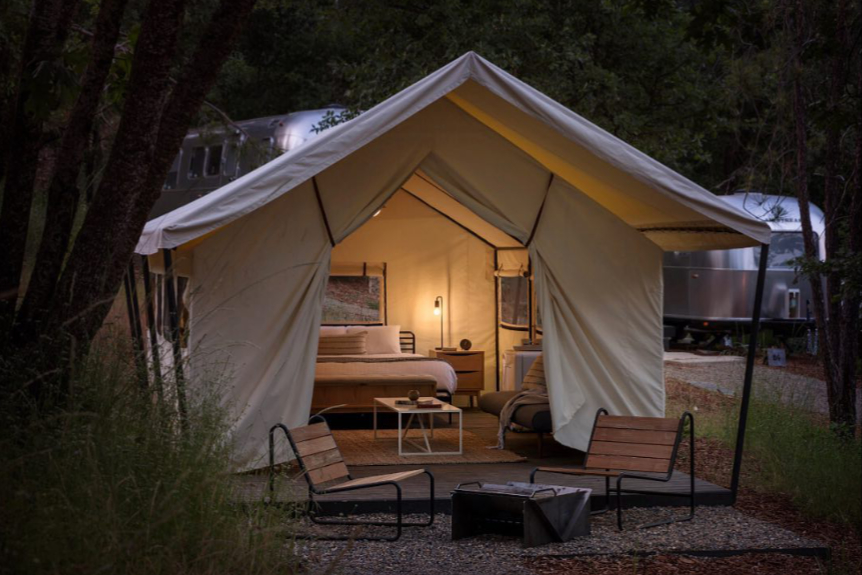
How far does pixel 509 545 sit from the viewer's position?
6.55 metres

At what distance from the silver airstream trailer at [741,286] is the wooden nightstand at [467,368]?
20.2 feet

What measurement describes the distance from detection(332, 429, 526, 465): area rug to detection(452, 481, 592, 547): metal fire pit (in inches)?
86.4

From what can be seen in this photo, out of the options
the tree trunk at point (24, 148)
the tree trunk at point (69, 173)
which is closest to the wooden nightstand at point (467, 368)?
the tree trunk at point (24, 148)

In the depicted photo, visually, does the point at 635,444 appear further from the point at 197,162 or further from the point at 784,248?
the point at 197,162

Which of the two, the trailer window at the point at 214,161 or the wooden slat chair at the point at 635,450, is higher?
the trailer window at the point at 214,161

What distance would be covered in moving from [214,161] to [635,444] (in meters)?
13.2

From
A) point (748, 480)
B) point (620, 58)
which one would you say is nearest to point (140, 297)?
point (748, 480)

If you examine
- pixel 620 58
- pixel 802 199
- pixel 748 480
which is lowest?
pixel 748 480

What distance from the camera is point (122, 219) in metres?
4.87

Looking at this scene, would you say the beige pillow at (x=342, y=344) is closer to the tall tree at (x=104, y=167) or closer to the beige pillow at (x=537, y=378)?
the beige pillow at (x=537, y=378)

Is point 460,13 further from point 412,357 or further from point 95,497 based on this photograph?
point 95,497

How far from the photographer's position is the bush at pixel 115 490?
12.3 ft

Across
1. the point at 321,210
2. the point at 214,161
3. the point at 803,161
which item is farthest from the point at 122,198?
the point at 214,161

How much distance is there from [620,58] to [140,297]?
30.6 ft
